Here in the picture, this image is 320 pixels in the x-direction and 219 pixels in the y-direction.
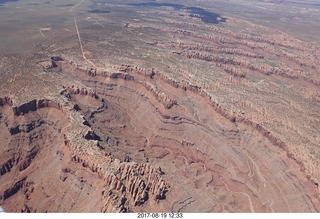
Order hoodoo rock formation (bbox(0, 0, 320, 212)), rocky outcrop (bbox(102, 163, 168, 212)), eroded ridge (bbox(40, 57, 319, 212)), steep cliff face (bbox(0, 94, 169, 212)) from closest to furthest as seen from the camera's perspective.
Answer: rocky outcrop (bbox(102, 163, 168, 212)) → steep cliff face (bbox(0, 94, 169, 212)) → hoodoo rock formation (bbox(0, 0, 320, 212)) → eroded ridge (bbox(40, 57, 319, 212))

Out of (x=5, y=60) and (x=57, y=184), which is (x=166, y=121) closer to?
(x=57, y=184)

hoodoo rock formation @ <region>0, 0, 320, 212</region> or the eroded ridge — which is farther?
the eroded ridge

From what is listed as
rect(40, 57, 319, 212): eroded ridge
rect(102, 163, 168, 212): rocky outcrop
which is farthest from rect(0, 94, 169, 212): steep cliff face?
rect(40, 57, 319, 212): eroded ridge

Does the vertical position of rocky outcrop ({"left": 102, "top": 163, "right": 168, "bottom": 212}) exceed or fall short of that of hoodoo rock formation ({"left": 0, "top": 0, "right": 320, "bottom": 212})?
A: it exceeds it

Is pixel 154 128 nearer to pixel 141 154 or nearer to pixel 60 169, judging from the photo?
pixel 141 154

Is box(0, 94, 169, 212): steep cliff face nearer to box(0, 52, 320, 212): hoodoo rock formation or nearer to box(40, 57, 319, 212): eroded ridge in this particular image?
box(0, 52, 320, 212): hoodoo rock formation

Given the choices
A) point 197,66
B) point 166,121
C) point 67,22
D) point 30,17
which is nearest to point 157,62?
point 197,66

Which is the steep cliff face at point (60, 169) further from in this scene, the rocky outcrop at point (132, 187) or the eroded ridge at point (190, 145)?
the eroded ridge at point (190, 145)

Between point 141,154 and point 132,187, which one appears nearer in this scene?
point 132,187

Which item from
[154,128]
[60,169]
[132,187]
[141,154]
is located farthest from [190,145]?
[60,169]

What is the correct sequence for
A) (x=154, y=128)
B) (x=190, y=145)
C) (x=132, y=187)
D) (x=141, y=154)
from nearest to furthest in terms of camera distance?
(x=132, y=187), (x=141, y=154), (x=190, y=145), (x=154, y=128)

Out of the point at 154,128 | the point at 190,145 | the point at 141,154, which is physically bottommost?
the point at 190,145
